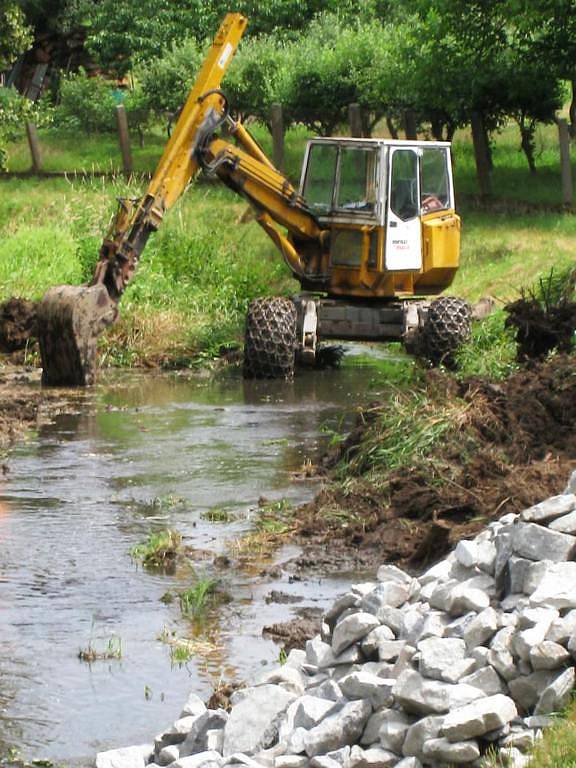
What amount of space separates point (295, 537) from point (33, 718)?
4.18m

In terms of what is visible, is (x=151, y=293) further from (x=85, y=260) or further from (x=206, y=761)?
(x=206, y=761)

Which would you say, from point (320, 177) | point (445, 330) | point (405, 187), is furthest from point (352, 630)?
point (320, 177)

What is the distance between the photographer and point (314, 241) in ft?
70.7

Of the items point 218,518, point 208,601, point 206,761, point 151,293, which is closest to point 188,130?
point 151,293

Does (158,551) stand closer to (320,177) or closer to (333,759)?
(333,759)

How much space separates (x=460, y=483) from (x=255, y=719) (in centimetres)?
545

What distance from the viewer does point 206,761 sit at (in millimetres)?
7094

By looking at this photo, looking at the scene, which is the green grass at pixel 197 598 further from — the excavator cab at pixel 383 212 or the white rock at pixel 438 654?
the excavator cab at pixel 383 212

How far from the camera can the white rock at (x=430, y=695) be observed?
687cm

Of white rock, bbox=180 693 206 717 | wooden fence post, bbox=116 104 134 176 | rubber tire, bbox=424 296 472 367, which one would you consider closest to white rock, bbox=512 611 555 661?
white rock, bbox=180 693 206 717

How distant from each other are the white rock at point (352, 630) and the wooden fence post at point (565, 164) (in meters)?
21.9

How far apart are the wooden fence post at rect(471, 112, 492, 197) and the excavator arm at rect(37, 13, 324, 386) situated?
1017cm

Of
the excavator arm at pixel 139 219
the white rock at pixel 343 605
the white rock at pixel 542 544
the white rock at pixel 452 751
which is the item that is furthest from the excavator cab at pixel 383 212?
the white rock at pixel 452 751

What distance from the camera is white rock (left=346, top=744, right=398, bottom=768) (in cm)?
679
